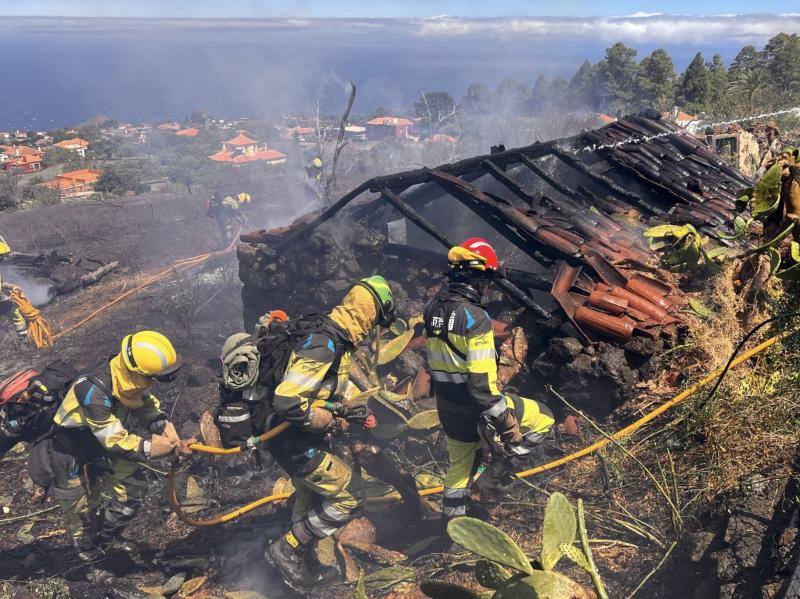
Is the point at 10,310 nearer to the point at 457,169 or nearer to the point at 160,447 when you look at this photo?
the point at 160,447

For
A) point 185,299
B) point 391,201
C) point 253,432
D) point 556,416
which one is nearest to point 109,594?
point 253,432

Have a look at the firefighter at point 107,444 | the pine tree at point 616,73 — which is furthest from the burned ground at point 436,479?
the pine tree at point 616,73

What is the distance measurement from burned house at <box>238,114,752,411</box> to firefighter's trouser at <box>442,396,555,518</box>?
27.4 inches

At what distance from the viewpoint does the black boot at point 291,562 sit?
4.52m

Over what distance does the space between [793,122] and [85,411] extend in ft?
60.2

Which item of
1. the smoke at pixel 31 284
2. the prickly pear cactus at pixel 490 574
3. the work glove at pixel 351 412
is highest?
the prickly pear cactus at pixel 490 574

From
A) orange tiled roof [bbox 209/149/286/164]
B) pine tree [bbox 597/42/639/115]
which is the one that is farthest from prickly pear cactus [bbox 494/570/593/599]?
pine tree [bbox 597/42/639/115]

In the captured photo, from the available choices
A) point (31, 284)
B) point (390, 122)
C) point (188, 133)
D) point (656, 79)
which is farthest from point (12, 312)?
point (390, 122)

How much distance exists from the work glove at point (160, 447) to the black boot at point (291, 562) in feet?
3.88

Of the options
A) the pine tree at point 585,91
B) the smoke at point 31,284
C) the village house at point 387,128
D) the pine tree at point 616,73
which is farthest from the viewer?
the village house at point 387,128

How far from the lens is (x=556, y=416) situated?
5.16m

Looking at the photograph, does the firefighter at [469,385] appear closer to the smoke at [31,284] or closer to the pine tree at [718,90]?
the smoke at [31,284]

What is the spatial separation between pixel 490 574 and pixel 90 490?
4.50 metres

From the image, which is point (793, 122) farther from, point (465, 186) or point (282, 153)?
point (282, 153)
